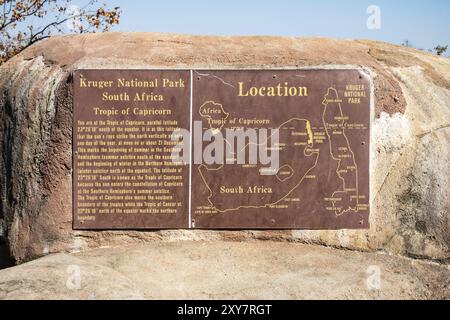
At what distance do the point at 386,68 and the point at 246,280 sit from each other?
2514mm

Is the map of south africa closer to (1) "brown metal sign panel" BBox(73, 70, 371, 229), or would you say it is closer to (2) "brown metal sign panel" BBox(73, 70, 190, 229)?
(1) "brown metal sign panel" BBox(73, 70, 371, 229)

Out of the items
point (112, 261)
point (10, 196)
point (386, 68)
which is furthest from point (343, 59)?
point (10, 196)

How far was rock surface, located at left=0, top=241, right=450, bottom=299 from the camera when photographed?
3.94m

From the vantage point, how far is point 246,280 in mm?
4414

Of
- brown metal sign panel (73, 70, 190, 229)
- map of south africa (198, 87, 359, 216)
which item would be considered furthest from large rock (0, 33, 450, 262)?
map of south africa (198, 87, 359, 216)

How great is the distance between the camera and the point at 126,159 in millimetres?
5020

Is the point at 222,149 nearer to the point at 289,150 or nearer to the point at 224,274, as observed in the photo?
the point at 289,150

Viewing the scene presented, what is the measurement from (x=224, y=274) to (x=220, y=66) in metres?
1.93

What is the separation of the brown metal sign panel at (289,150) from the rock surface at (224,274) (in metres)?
0.31

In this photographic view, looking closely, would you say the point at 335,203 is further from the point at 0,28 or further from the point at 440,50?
the point at 440,50

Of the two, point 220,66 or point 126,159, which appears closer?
point 126,159

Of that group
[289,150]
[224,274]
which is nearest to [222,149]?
[289,150]

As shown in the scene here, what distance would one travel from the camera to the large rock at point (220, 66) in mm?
5008

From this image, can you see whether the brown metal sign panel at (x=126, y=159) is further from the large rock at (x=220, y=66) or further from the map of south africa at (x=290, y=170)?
the map of south africa at (x=290, y=170)
